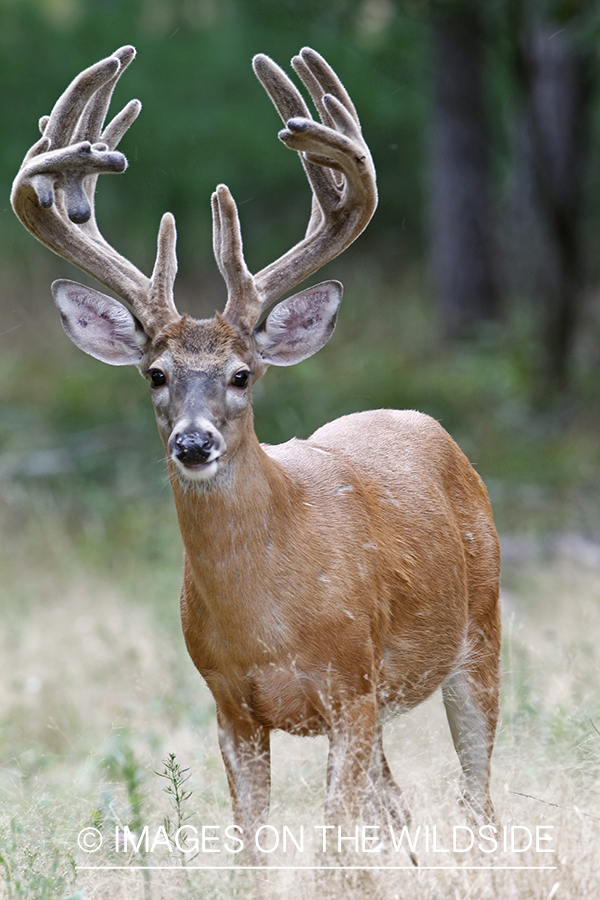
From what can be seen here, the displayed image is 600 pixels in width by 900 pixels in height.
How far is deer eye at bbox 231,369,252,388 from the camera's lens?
3.79 metres

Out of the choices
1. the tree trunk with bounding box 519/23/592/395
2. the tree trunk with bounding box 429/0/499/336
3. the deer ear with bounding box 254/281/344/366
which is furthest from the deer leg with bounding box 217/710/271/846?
the tree trunk with bounding box 429/0/499/336

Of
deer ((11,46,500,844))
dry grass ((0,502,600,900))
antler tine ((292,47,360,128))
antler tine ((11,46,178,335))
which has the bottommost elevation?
dry grass ((0,502,600,900))

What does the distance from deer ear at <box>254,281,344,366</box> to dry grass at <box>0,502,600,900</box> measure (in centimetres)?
141

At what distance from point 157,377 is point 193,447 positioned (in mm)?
392

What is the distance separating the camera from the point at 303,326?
4098mm

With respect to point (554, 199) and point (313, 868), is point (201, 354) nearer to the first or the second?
point (313, 868)

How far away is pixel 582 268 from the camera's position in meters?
10.6

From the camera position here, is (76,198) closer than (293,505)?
No

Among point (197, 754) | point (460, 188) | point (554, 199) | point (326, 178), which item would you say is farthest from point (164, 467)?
point (460, 188)

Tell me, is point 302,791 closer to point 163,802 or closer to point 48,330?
point 163,802

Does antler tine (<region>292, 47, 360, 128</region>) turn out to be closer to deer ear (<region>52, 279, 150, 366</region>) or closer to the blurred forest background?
deer ear (<region>52, 279, 150, 366</region>)

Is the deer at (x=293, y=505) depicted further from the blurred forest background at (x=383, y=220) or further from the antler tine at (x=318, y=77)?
the blurred forest background at (x=383, y=220)

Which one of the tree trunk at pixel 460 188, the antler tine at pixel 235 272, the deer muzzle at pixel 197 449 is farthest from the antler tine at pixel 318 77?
the tree trunk at pixel 460 188

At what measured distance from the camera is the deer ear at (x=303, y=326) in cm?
406
